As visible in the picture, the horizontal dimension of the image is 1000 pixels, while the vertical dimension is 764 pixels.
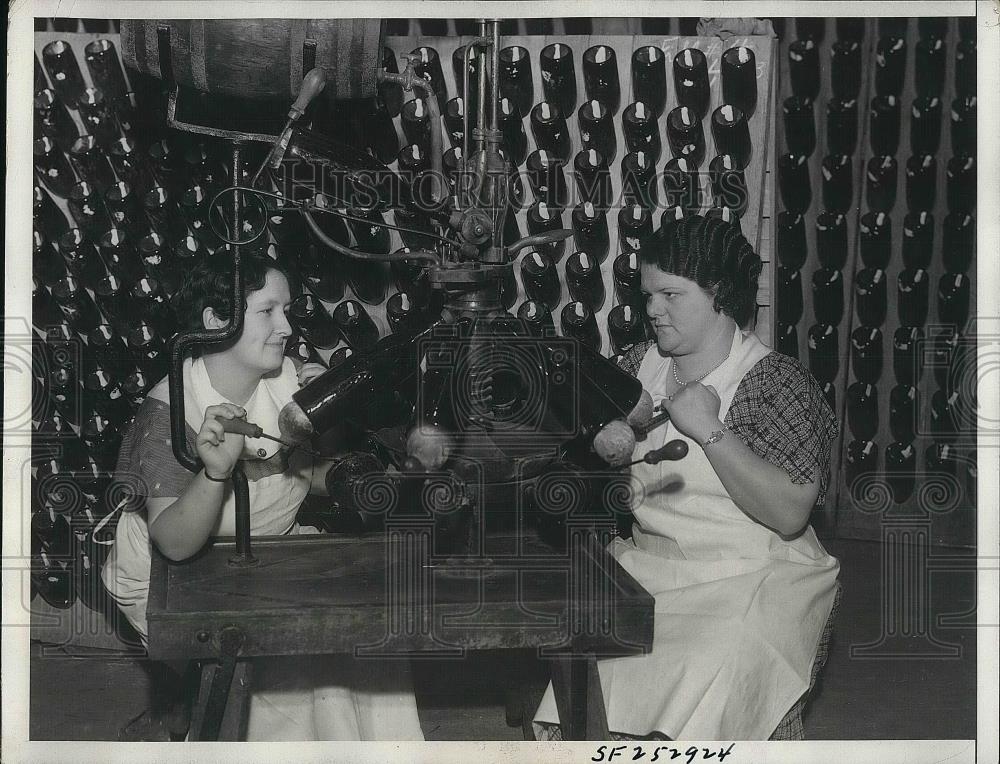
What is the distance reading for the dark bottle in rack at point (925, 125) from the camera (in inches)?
51.1

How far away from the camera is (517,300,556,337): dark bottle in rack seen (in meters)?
1.29

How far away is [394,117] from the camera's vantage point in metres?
1.28

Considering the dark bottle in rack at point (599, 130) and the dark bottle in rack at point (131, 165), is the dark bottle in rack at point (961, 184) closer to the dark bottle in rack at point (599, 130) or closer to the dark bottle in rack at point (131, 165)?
the dark bottle in rack at point (599, 130)

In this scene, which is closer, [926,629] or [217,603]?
[217,603]

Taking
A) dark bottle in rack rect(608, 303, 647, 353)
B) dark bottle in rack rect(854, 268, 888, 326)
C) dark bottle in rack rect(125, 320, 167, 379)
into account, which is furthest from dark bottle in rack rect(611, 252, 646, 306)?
dark bottle in rack rect(125, 320, 167, 379)

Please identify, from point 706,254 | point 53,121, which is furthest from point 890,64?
point 53,121

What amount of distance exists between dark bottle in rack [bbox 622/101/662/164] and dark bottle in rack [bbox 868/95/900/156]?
323mm

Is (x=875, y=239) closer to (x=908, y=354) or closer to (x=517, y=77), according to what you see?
(x=908, y=354)

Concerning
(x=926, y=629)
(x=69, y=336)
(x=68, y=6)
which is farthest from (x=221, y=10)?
(x=926, y=629)

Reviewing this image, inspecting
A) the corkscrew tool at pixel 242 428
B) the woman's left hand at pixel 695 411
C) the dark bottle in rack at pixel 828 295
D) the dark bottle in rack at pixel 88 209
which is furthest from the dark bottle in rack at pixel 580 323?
the dark bottle in rack at pixel 88 209

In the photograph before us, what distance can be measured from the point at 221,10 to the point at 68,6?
0.76 feet

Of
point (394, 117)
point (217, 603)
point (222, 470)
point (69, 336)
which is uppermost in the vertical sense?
point (394, 117)

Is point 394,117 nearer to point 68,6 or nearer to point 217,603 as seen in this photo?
point 68,6

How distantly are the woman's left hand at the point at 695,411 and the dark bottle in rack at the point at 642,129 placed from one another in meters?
0.34
